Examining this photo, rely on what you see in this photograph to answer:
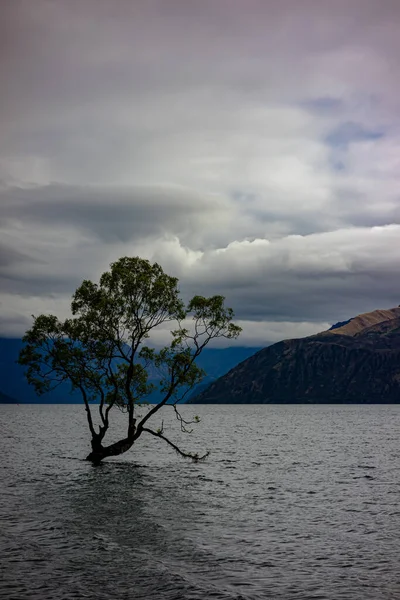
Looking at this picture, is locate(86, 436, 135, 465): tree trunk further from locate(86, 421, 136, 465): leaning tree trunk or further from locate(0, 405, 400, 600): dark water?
locate(0, 405, 400, 600): dark water

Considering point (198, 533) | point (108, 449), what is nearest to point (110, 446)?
point (108, 449)

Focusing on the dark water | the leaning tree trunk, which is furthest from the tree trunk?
the dark water

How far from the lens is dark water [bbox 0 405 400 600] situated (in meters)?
26.4

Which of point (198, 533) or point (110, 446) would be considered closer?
point (198, 533)

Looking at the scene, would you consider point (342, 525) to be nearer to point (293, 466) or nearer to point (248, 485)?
point (248, 485)

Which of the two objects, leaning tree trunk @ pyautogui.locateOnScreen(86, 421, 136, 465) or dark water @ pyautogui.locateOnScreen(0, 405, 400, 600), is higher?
leaning tree trunk @ pyautogui.locateOnScreen(86, 421, 136, 465)

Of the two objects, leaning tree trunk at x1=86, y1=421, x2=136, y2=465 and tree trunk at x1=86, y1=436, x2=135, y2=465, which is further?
tree trunk at x1=86, y1=436, x2=135, y2=465

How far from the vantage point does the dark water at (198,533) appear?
1041 inches

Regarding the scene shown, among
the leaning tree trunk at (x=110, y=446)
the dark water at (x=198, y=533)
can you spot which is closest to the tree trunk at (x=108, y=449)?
the leaning tree trunk at (x=110, y=446)

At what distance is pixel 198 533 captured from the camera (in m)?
37.9

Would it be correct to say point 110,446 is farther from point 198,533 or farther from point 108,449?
point 198,533

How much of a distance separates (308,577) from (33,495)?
3198 centimetres

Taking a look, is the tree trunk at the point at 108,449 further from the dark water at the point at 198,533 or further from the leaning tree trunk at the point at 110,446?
the dark water at the point at 198,533

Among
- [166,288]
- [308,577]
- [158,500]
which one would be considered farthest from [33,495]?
[308,577]
